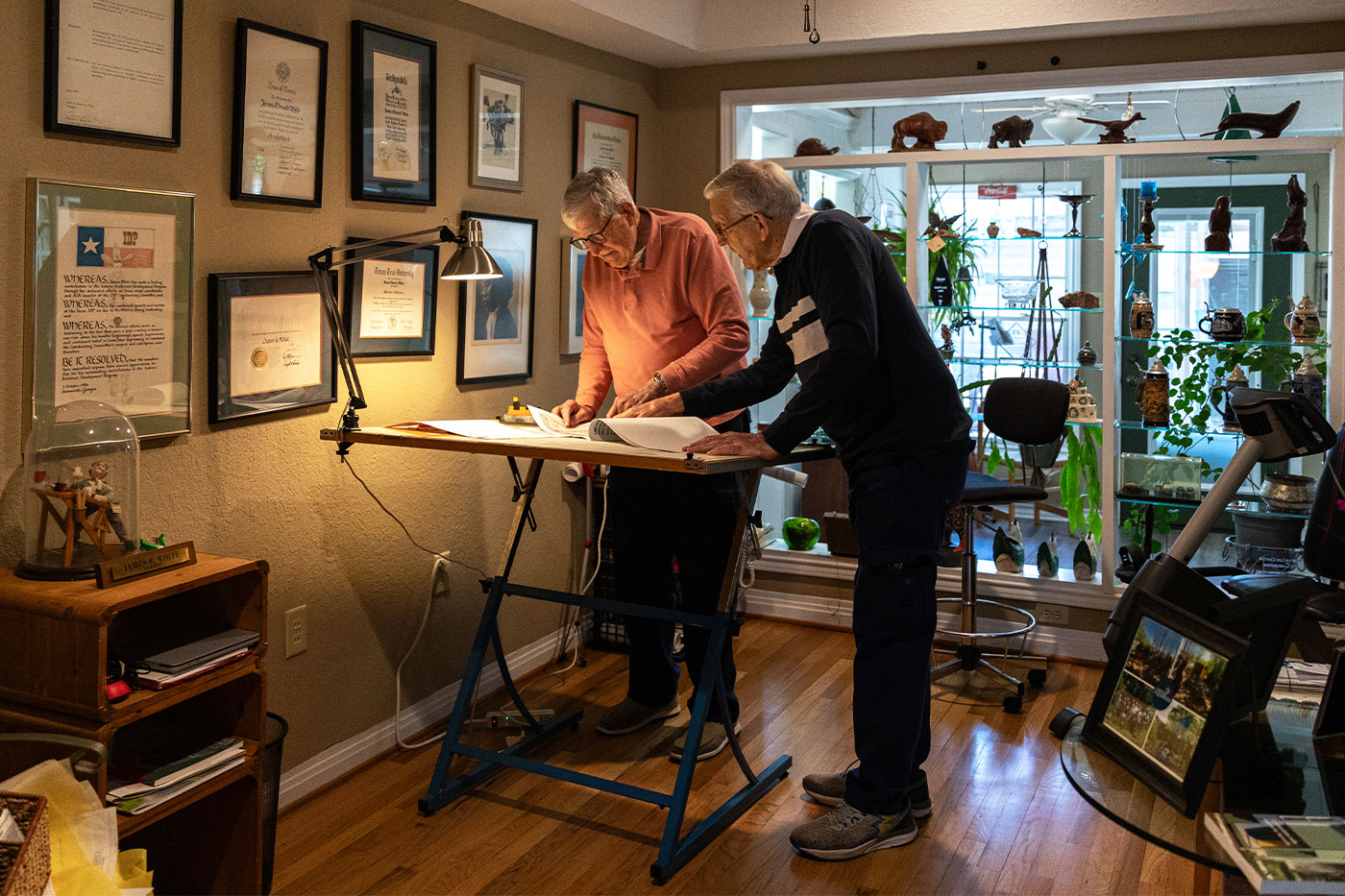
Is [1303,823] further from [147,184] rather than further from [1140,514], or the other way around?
[1140,514]

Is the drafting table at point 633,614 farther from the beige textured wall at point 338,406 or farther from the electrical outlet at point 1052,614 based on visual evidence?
the electrical outlet at point 1052,614

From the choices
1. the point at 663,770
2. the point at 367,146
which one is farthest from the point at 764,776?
the point at 367,146

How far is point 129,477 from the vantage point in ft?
→ 7.52

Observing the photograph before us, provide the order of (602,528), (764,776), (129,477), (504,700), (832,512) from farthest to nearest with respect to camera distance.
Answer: (832,512) → (602,528) → (504,700) → (764,776) → (129,477)

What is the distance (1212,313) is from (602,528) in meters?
2.21

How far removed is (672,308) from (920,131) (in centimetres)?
163

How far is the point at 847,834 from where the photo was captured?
8.70ft

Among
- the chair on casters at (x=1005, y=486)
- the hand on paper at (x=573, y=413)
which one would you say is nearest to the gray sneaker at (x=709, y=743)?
the chair on casters at (x=1005, y=486)

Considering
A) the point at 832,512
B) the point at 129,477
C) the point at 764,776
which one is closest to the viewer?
the point at 129,477

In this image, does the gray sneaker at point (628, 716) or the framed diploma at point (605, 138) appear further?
the framed diploma at point (605, 138)

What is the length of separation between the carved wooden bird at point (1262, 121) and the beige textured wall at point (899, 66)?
19 cm

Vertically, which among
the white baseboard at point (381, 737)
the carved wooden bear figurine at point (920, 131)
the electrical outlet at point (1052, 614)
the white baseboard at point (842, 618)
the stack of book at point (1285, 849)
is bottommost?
the white baseboard at point (381, 737)

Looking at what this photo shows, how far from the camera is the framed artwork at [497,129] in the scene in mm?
3479

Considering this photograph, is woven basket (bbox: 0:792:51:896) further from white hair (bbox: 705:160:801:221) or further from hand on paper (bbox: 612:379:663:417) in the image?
white hair (bbox: 705:160:801:221)
